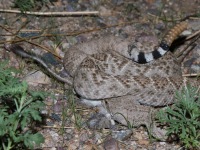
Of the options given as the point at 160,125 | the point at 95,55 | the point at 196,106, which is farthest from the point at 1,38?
the point at 196,106

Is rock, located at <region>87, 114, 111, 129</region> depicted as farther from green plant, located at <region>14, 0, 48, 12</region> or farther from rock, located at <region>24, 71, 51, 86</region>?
green plant, located at <region>14, 0, 48, 12</region>

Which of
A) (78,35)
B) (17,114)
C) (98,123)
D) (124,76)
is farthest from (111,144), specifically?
(78,35)

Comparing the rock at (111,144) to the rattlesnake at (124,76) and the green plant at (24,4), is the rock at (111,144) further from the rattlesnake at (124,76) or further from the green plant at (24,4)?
the green plant at (24,4)

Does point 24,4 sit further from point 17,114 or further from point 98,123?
point 17,114

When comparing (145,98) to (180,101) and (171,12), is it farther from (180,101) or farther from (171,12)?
(171,12)

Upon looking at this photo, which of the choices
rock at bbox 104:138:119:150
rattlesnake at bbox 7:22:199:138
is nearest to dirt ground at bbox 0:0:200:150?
rock at bbox 104:138:119:150
